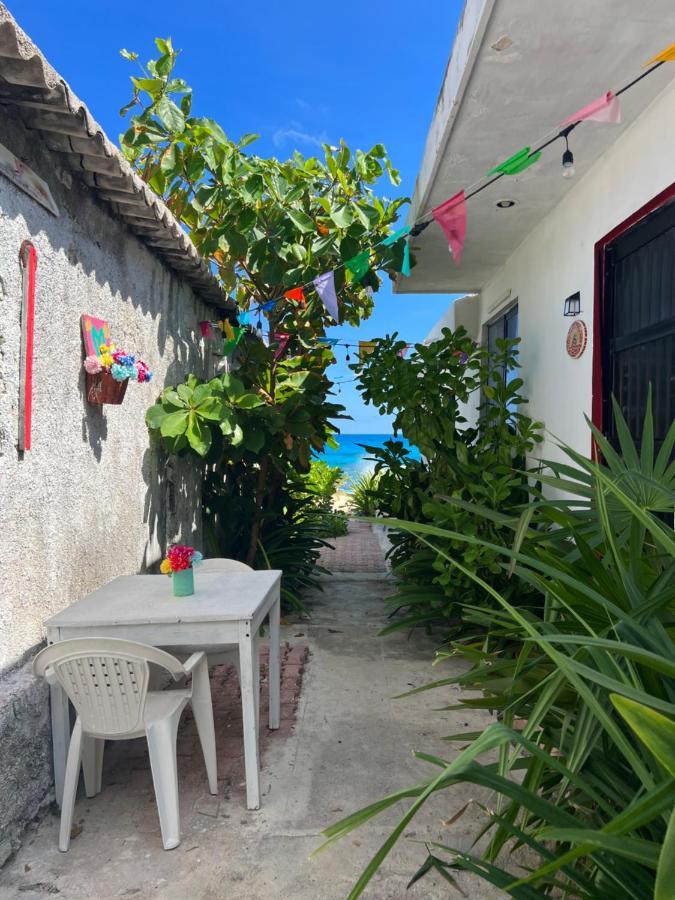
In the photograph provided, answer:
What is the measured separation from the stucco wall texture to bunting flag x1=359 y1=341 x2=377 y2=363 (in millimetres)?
1725

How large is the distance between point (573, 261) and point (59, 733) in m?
4.00

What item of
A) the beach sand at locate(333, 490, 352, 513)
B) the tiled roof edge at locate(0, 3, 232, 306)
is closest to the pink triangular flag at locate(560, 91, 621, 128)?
the tiled roof edge at locate(0, 3, 232, 306)

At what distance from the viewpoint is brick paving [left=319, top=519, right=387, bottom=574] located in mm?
6926

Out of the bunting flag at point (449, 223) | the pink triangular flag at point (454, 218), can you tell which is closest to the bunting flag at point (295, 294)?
the bunting flag at point (449, 223)

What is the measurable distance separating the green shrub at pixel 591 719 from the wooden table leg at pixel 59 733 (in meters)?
1.44

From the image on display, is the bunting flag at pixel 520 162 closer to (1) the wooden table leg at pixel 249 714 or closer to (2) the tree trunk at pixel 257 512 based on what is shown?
(1) the wooden table leg at pixel 249 714

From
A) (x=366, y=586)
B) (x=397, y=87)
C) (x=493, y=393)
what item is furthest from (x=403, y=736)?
(x=397, y=87)

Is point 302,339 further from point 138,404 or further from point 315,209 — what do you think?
point 138,404

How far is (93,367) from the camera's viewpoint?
287 centimetres

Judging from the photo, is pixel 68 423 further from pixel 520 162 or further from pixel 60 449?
pixel 520 162

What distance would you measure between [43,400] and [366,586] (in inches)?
162

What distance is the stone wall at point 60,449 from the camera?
226 centimetres

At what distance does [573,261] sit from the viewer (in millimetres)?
4207

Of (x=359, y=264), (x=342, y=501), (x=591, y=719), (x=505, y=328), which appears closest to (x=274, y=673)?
(x=591, y=719)
